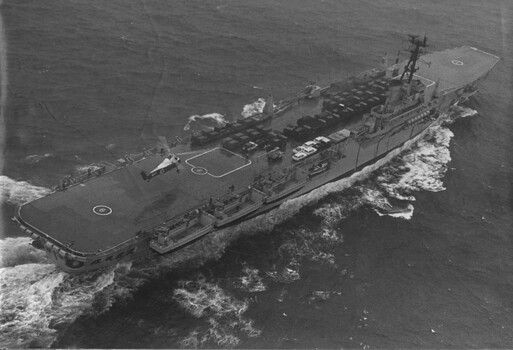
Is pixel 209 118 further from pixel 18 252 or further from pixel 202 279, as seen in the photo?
pixel 18 252

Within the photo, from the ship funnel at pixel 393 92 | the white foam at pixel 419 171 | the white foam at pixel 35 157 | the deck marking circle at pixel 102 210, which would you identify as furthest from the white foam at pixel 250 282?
the ship funnel at pixel 393 92

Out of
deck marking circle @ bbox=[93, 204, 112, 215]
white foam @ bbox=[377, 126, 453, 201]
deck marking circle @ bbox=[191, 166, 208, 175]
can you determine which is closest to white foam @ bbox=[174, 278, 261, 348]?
deck marking circle @ bbox=[93, 204, 112, 215]

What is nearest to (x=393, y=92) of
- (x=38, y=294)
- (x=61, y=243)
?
(x=61, y=243)

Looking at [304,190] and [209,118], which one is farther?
[209,118]

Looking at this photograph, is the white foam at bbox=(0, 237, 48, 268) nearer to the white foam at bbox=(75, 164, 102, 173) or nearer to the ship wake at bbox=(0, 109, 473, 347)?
the ship wake at bbox=(0, 109, 473, 347)

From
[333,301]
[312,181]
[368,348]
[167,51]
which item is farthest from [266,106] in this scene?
[368,348]
